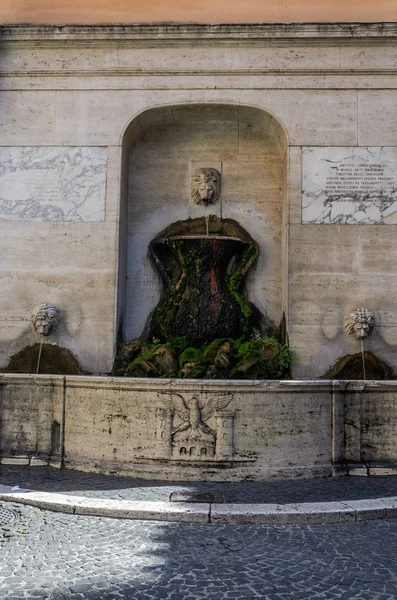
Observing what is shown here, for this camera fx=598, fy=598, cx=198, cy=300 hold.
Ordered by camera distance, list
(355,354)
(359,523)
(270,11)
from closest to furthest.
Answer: (359,523) → (355,354) → (270,11)

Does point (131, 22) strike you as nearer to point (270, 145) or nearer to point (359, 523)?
point (270, 145)

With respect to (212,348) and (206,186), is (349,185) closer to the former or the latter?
(206,186)

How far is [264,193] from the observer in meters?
10.4

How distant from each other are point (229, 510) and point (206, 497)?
1.55 feet

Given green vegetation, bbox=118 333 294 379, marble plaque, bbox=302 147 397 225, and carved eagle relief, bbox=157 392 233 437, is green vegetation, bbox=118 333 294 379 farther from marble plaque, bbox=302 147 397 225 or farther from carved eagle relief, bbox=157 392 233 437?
marble plaque, bbox=302 147 397 225

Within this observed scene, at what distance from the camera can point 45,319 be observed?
360 inches

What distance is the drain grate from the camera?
489 cm

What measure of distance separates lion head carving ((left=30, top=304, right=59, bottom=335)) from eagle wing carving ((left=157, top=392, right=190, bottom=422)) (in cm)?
335

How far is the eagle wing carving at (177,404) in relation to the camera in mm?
6480

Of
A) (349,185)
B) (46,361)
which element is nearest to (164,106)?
(349,185)

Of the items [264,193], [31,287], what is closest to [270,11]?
[264,193]

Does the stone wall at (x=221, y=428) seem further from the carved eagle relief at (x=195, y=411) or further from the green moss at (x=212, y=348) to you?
the green moss at (x=212, y=348)

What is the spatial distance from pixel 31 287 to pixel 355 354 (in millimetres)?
5132

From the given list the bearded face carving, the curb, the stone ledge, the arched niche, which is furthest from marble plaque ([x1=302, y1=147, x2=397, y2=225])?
the curb
